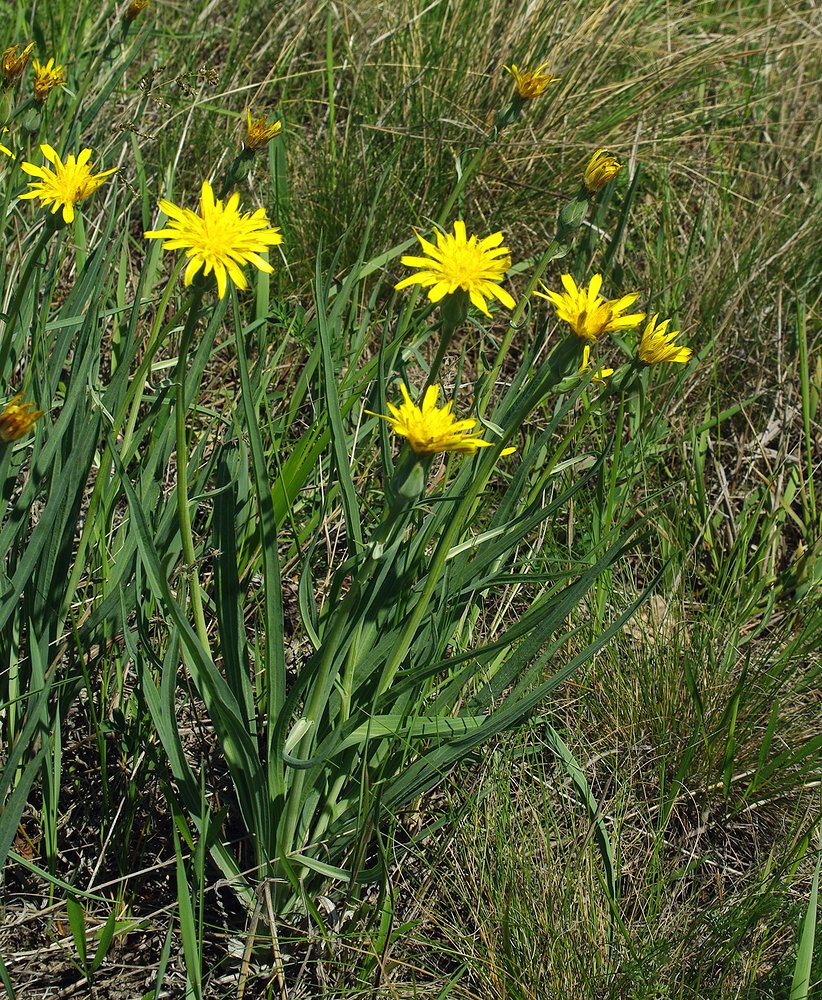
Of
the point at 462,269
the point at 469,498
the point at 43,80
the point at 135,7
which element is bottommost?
the point at 469,498

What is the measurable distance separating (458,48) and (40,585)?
6.79ft

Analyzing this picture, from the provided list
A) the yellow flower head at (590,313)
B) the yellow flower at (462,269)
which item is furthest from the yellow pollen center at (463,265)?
the yellow flower head at (590,313)

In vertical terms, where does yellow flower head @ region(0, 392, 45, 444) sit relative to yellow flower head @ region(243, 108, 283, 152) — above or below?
below

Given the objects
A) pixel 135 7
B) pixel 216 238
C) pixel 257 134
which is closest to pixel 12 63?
pixel 135 7

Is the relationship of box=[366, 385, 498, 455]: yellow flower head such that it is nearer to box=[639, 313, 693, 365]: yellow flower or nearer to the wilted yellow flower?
box=[639, 313, 693, 365]: yellow flower

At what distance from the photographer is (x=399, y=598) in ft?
4.28

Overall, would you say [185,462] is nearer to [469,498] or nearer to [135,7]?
[469,498]

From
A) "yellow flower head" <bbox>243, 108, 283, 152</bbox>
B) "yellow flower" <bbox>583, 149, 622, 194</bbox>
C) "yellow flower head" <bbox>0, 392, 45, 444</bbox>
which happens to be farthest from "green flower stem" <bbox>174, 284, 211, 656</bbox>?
"yellow flower" <bbox>583, 149, 622, 194</bbox>

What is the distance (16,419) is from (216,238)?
30 cm

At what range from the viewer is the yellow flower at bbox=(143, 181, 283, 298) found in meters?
1.00

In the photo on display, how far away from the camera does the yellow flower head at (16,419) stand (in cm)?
102

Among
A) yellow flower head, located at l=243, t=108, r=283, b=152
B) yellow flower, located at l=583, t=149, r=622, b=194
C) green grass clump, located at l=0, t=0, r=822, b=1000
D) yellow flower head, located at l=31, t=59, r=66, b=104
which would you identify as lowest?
green grass clump, located at l=0, t=0, r=822, b=1000

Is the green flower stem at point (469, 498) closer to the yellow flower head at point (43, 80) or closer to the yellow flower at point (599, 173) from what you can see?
the yellow flower at point (599, 173)

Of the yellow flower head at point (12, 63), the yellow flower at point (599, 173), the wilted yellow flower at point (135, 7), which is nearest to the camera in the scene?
the yellow flower at point (599, 173)
